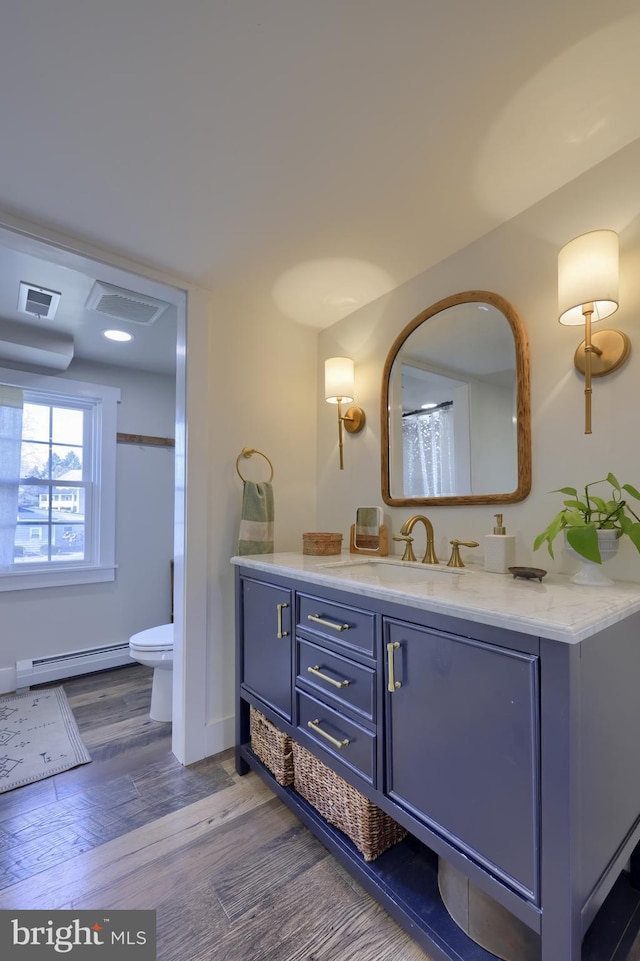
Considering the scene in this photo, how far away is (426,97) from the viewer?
3.77 feet

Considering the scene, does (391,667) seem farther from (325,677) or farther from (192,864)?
(192,864)

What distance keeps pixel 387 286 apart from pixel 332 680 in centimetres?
177

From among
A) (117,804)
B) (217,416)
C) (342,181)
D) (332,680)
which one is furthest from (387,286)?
(117,804)

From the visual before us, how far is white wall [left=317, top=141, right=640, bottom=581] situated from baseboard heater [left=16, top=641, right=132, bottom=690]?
2466mm

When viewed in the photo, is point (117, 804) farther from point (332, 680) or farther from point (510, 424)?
point (510, 424)

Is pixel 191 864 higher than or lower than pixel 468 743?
lower

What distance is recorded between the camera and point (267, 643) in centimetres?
173

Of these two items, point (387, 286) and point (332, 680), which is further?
point (387, 286)

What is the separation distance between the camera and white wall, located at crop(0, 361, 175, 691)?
290cm

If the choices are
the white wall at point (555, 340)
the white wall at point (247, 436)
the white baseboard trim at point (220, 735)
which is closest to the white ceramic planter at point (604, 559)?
the white wall at point (555, 340)

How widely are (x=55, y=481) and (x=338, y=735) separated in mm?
2730

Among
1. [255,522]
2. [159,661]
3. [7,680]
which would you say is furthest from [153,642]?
[7,680]

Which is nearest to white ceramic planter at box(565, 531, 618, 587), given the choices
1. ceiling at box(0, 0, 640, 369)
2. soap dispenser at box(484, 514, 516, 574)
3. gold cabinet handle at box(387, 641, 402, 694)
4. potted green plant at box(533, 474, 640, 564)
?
potted green plant at box(533, 474, 640, 564)

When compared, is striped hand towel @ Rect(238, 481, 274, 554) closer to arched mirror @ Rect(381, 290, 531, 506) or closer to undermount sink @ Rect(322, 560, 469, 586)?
undermount sink @ Rect(322, 560, 469, 586)
